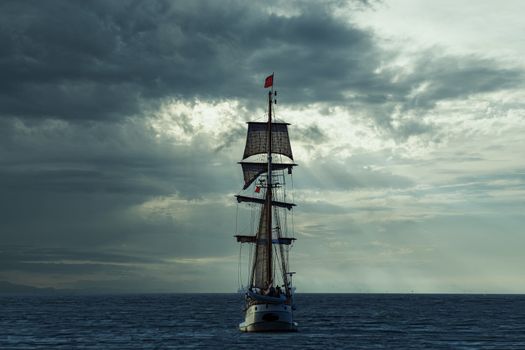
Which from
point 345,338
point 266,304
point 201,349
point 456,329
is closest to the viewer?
point 201,349

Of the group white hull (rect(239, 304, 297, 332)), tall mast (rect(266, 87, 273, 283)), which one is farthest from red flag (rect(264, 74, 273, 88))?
white hull (rect(239, 304, 297, 332))

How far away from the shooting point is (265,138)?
103 metres

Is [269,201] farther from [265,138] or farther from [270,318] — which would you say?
[270,318]

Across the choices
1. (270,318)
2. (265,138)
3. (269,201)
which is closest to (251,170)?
(265,138)

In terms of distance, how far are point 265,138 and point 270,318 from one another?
1131 inches

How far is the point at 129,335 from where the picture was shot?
98438mm

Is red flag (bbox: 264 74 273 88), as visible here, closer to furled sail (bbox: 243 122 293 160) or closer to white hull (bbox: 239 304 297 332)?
furled sail (bbox: 243 122 293 160)

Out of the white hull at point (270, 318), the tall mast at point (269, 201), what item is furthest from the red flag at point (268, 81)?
the white hull at point (270, 318)

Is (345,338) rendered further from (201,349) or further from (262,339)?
(201,349)

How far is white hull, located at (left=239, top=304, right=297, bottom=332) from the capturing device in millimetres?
85625

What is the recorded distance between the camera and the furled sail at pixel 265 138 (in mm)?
103125

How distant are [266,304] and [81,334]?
31.4 metres

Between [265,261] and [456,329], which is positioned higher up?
[265,261]

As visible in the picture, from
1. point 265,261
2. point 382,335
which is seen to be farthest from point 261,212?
point 382,335
